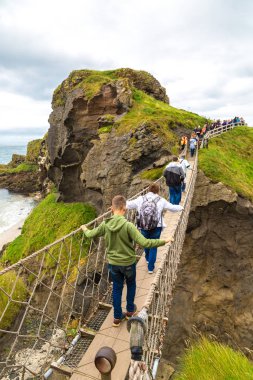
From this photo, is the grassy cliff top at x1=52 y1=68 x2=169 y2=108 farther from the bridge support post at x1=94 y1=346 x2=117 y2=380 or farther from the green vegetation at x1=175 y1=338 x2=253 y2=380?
the bridge support post at x1=94 y1=346 x2=117 y2=380

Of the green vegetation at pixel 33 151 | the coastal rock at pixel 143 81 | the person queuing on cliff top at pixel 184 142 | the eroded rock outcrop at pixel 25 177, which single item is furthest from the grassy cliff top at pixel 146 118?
the green vegetation at pixel 33 151

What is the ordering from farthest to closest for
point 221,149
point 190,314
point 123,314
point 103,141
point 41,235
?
point 41,235 → point 221,149 → point 103,141 → point 190,314 → point 123,314

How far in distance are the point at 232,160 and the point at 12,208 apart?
115ft

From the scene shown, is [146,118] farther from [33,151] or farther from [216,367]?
[33,151]

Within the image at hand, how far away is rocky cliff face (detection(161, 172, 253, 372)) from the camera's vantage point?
11117 mm

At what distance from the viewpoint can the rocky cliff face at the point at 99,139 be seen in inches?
517

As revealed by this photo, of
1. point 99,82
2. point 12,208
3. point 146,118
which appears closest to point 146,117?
point 146,118

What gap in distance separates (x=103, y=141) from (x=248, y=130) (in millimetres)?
13015

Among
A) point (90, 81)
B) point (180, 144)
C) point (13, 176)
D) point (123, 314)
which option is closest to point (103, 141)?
point (180, 144)

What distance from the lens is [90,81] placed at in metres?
18.1

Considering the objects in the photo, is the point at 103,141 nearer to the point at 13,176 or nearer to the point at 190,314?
the point at 190,314

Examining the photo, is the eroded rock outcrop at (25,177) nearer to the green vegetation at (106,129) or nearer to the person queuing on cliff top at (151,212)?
the green vegetation at (106,129)

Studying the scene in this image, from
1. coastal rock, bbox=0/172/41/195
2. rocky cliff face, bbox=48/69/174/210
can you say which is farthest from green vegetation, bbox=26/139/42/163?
rocky cliff face, bbox=48/69/174/210

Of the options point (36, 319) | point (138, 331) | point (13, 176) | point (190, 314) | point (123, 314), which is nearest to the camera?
point (138, 331)
